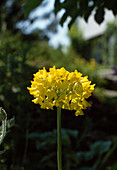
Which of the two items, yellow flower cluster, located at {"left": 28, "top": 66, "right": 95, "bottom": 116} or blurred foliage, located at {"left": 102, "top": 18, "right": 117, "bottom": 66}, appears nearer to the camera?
yellow flower cluster, located at {"left": 28, "top": 66, "right": 95, "bottom": 116}

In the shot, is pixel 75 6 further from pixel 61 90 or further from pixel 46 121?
pixel 46 121

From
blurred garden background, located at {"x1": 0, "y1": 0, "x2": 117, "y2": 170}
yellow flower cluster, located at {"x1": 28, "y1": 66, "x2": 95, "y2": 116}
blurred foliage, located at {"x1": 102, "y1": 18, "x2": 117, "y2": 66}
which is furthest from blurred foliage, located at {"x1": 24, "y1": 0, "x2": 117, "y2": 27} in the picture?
blurred foliage, located at {"x1": 102, "y1": 18, "x2": 117, "y2": 66}

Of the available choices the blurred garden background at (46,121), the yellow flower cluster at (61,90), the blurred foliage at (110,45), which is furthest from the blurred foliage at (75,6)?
the blurred foliage at (110,45)

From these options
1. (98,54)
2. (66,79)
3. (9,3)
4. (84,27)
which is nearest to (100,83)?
(66,79)

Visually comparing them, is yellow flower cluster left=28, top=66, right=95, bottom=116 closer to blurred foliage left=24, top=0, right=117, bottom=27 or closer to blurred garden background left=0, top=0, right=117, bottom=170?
blurred garden background left=0, top=0, right=117, bottom=170

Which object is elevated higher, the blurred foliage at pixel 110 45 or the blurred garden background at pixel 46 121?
the blurred foliage at pixel 110 45

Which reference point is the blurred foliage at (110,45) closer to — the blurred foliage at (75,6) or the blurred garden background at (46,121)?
the blurred garden background at (46,121)

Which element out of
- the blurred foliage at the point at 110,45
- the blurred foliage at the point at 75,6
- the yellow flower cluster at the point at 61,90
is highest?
the blurred foliage at the point at 110,45

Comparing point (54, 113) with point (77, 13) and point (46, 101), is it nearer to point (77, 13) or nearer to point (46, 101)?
point (77, 13)
